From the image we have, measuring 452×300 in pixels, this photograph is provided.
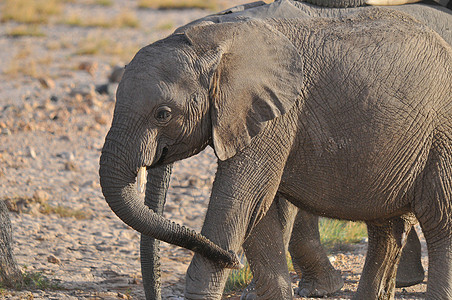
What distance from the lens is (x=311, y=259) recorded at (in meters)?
5.83

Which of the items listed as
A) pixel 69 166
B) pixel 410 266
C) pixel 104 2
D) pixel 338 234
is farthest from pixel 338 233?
pixel 104 2

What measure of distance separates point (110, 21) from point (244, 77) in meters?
14.9

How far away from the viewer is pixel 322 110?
166 inches

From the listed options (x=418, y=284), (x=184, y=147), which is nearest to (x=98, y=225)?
(x=418, y=284)

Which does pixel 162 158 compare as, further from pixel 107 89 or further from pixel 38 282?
pixel 107 89

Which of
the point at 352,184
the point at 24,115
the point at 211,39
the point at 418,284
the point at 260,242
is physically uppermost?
the point at 211,39

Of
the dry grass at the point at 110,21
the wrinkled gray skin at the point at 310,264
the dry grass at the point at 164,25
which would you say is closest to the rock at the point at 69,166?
the wrinkled gray skin at the point at 310,264

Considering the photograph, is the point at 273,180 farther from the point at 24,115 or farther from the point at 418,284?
the point at 24,115

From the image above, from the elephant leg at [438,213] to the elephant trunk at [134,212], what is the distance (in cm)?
102

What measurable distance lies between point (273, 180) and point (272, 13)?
862 mm

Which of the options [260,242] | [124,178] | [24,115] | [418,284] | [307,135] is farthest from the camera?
[24,115]

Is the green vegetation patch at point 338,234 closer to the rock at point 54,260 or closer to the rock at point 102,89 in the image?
the rock at point 54,260

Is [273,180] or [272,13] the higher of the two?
[272,13]

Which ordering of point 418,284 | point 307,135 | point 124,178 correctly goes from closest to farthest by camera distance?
point 124,178 → point 307,135 → point 418,284
